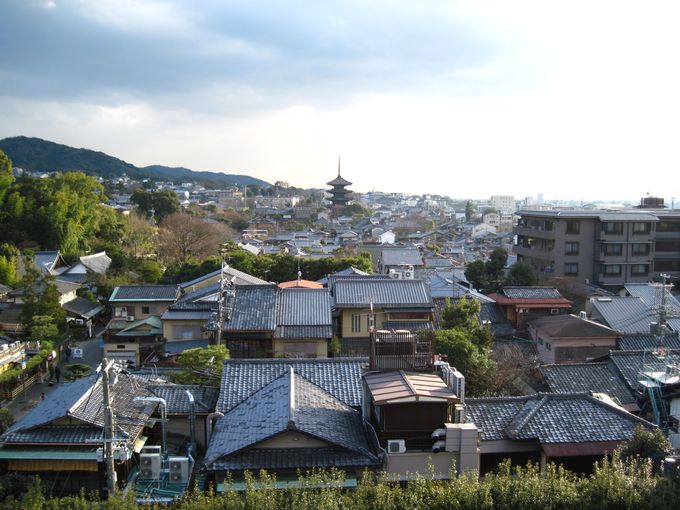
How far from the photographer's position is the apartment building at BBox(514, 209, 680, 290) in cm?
3734

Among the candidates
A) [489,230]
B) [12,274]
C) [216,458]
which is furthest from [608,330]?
[489,230]

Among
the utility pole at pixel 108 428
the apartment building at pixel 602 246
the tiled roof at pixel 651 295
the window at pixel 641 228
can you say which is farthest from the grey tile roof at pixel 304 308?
the window at pixel 641 228

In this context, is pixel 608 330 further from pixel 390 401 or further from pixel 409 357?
pixel 390 401

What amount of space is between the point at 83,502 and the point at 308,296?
49.5ft

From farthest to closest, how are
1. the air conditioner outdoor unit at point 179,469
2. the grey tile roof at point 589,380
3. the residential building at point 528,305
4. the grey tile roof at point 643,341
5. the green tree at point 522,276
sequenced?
1. the green tree at point 522,276
2. the residential building at point 528,305
3. the grey tile roof at point 643,341
4. the grey tile roof at point 589,380
5. the air conditioner outdoor unit at point 179,469

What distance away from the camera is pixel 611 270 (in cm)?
3772

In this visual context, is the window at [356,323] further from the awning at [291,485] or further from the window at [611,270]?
the window at [611,270]

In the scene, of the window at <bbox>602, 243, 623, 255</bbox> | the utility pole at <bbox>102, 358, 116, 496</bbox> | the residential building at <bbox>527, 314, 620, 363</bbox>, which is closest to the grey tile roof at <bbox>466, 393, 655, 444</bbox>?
the utility pole at <bbox>102, 358, 116, 496</bbox>

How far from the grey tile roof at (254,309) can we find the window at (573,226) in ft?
75.1

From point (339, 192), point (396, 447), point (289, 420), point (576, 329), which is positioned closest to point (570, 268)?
point (576, 329)

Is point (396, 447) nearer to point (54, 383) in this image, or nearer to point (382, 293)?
point (382, 293)

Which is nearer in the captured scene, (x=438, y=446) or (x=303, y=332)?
(x=438, y=446)

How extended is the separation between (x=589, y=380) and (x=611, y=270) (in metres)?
22.6

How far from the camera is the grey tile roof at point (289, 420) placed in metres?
10.4
